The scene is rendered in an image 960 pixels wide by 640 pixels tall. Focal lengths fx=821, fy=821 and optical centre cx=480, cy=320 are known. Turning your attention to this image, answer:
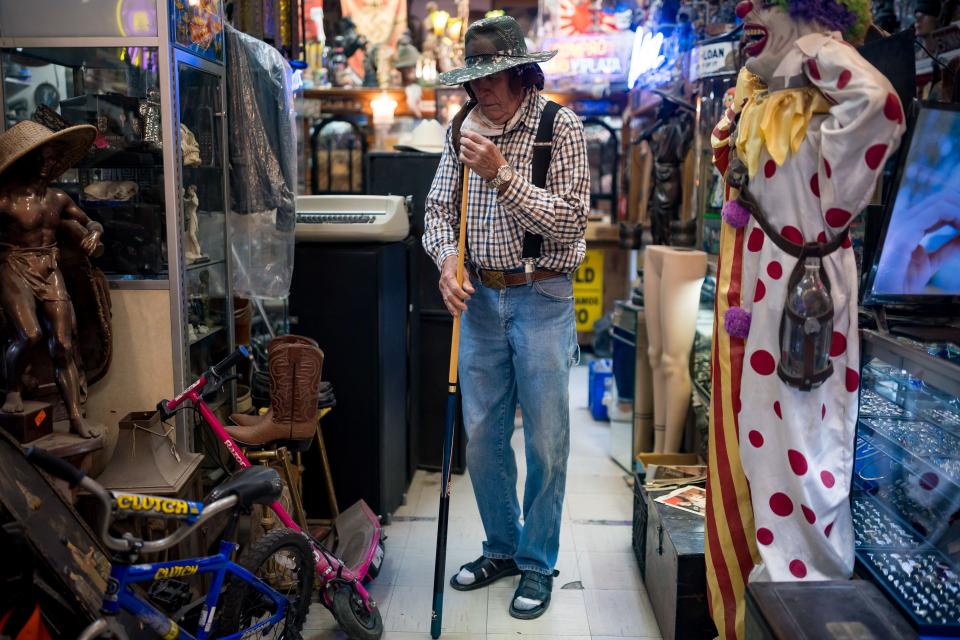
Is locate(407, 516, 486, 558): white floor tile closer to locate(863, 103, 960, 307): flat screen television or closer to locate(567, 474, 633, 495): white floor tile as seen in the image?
locate(567, 474, 633, 495): white floor tile

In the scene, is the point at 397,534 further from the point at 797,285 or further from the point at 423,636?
the point at 797,285

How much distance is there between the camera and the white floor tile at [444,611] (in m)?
2.76

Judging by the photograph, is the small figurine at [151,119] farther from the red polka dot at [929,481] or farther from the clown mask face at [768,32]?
the red polka dot at [929,481]

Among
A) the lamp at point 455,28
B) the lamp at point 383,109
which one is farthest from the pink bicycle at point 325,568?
the lamp at point 455,28

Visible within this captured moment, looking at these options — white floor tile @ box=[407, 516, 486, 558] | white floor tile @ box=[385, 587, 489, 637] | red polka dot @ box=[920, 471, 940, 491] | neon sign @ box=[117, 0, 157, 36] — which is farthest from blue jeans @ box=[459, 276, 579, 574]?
neon sign @ box=[117, 0, 157, 36]

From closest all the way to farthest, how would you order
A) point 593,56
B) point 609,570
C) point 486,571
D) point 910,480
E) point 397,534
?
point 910,480
point 486,571
point 609,570
point 397,534
point 593,56

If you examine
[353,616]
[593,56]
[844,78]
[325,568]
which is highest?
[593,56]

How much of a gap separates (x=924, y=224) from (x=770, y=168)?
43cm

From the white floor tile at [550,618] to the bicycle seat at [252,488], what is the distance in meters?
1.04

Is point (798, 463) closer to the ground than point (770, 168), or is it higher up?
closer to the ground

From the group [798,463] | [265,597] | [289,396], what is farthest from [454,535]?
[798,463]

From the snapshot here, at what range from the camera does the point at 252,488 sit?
6.68 ft

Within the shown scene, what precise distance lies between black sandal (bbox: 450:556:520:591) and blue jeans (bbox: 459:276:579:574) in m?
0.15

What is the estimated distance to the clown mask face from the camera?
2.08 metres
